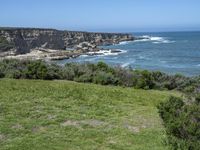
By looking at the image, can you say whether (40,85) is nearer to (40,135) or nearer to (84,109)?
(84,109)

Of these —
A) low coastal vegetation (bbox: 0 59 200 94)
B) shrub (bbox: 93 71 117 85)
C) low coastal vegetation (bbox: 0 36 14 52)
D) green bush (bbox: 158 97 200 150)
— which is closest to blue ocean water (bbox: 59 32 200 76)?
low coastal vegetation (bbox: 0 36 14 52)

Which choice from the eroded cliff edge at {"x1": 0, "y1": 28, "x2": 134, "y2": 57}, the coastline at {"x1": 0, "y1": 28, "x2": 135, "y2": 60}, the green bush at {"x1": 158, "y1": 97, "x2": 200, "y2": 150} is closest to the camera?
the green bush at {"x1": 158, "y1": 97, "x2": 200, "y2": 150}

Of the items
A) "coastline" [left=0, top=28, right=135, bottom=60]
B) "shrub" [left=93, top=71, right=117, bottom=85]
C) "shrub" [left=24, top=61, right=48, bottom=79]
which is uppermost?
"shrub" [left=24, top=61, right=48, bottom=79]

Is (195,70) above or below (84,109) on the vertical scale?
below

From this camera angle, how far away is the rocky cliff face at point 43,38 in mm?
88250

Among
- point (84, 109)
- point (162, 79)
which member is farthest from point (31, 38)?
point (84, 109)

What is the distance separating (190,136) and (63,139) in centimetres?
339

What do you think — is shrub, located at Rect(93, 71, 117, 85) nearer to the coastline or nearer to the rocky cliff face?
the coastline

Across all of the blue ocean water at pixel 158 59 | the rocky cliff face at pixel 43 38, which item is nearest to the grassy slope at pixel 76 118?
the blue ocean water at pixel 158 59

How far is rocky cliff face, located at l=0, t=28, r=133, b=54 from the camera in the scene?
8825cm

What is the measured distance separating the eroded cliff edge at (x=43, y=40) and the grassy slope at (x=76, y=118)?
5658 cm

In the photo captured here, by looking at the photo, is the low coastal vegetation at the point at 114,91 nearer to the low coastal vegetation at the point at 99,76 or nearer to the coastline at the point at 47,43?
the low coastal vegetation at the point at 99,76

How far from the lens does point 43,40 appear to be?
327 ft

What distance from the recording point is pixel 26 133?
1211 centimetres
